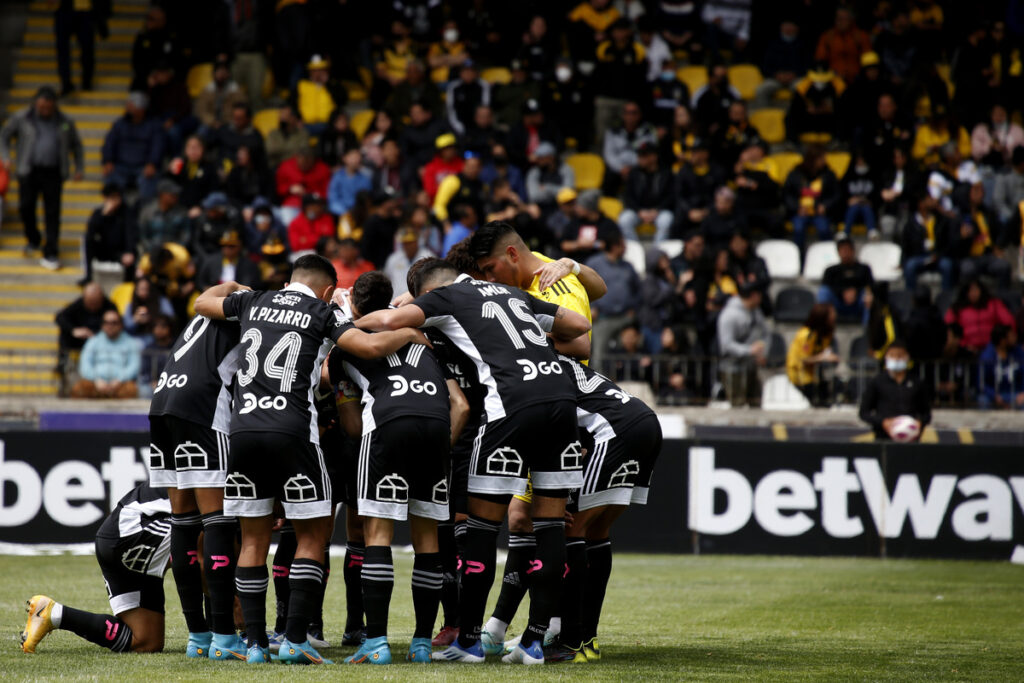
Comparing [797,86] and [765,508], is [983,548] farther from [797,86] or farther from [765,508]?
[797,86]

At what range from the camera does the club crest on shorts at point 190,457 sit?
7.66 meters

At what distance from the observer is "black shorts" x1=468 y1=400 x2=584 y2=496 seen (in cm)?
729

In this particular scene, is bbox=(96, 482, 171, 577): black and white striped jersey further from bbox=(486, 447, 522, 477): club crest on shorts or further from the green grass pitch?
bbox=(486, 447, 522, 477): club crest on shorts

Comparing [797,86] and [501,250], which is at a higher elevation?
[797,86]

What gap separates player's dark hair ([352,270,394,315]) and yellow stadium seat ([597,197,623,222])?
12.7 meters

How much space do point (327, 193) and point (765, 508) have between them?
28.9ft

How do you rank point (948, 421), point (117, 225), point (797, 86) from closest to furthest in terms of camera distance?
point (948, 421), point (117, 225), point (797, 86)

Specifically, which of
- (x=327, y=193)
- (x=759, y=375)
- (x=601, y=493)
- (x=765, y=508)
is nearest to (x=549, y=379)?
(x=601, y=493)

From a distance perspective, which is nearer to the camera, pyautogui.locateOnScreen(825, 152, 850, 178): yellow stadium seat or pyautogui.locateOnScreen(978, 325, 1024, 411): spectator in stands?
pyautogui.locateOnScreen(978, 325, 1024, 411): spectator in stands

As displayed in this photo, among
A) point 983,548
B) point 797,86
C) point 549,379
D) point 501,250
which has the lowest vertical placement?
point 983,548

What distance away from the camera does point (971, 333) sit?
17.4 meters

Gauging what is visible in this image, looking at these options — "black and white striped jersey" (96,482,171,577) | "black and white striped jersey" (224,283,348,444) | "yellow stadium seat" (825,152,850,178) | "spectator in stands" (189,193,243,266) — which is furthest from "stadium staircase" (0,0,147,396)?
"yellow stadium seat" (825,152,850,178)

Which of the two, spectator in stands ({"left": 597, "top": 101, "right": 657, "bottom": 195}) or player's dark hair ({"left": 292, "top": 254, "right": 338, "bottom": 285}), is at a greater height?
spectator in stands ({"left": 597, "top": 101, "right": 657, "bottom": 195})

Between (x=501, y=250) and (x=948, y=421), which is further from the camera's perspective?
(x=948, y=421)
